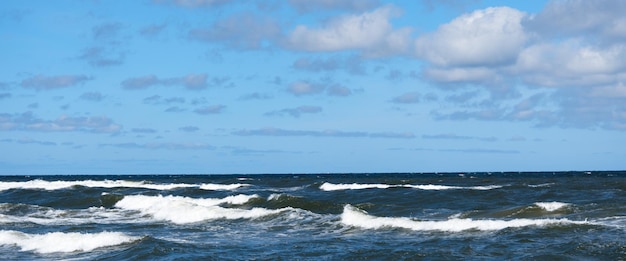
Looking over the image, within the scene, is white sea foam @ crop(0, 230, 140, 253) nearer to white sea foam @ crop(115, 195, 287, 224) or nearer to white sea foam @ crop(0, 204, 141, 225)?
white sea foam @ crop(0, 204, 141, 225)

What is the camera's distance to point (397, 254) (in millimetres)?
18562

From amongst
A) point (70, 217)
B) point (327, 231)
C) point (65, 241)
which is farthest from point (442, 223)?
point (70, 217)

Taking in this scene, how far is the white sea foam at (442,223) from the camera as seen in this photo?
77.5 feet

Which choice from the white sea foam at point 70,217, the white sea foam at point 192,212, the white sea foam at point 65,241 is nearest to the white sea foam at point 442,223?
the white sea foam at point 192,212

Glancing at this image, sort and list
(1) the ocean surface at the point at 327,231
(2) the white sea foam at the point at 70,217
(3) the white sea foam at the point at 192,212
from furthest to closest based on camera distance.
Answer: (2) the white sea foam at the point at 70,217, (3) the white sea foam at the point at 192,212, (1) the ocean surface at the point at 327,231

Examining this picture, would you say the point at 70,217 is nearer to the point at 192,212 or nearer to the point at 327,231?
the point at 192,212

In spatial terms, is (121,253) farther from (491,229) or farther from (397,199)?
(397,199)

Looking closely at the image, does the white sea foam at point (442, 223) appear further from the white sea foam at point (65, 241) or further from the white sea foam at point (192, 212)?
the white sea foam at point (65, 241)

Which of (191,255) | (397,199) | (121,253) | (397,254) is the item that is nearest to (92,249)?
(121,253)

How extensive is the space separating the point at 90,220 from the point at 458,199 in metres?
17.7

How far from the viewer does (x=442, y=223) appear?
82.7ft

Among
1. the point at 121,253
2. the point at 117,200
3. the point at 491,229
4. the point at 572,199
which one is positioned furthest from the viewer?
the point at 117,200

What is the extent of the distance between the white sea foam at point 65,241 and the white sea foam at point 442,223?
26.6 feet

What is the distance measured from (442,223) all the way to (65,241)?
11.8 m
